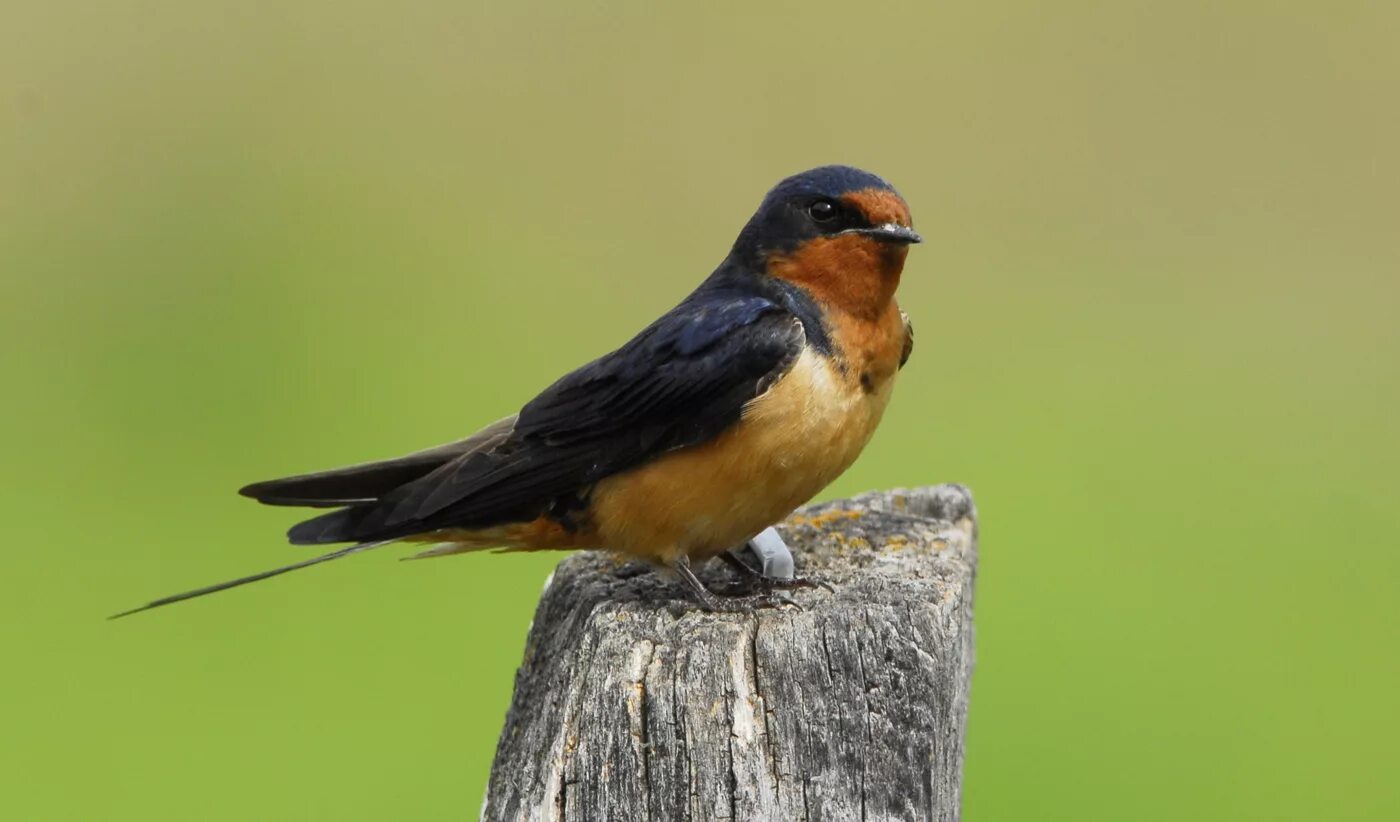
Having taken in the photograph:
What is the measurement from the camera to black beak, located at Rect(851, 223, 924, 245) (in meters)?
4.12

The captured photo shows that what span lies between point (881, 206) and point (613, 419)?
0.81 metres

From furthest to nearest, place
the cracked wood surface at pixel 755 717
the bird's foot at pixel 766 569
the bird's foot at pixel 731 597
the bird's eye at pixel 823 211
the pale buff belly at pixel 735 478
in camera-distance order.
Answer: the bird's eye at pixel 823 211 → the pale buff belly at pixel 735 478 → the bird's foot at pixel 766 569 → the bird's foot at pixel 731 597 → the cracked wood surface at pixel 755 717

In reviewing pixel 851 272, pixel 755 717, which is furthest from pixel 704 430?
pixel 755 717

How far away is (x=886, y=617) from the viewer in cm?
323

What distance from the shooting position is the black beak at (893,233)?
4125 millimetres

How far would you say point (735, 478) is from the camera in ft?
13.1

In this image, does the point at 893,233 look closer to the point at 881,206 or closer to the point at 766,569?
the point at 881,206

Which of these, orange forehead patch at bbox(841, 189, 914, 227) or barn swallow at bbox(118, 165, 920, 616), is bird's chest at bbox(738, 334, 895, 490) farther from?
orange forehead patch at bbox(841, 189, 914, 227)

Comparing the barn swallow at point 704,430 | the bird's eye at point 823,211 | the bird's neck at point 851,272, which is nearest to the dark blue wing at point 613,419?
the barn swallow at point 704,430

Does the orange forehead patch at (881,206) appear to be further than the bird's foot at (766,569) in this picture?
Yes

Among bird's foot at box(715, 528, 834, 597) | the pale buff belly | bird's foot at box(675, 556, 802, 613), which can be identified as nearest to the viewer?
bird's foot at box(675, 556, 802, 613)

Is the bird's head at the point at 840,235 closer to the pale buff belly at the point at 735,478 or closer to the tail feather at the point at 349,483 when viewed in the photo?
the pale buff belly at the point at 735,478

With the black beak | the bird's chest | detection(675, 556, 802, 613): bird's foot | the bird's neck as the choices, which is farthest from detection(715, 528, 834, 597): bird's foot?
the black beak

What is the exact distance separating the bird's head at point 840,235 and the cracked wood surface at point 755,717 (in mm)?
930
